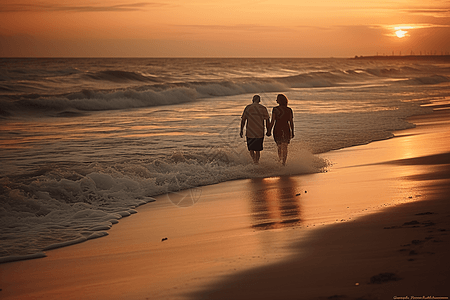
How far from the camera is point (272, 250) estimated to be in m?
5.07

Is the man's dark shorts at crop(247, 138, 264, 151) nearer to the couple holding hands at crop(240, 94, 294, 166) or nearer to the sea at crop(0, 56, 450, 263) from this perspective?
the couple holding hands at crop(240, 94, 294, 166)

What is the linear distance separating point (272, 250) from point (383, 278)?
1.44 meters

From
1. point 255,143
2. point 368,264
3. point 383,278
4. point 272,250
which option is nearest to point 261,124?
point 255,143

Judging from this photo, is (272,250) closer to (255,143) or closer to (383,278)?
(383,278)

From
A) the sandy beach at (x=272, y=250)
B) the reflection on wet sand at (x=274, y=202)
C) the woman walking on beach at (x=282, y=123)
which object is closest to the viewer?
the sandy beach at (x=272, y=250)

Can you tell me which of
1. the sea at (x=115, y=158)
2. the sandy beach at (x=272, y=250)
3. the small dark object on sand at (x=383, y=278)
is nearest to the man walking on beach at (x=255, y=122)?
the sea at (x=115, y=158)

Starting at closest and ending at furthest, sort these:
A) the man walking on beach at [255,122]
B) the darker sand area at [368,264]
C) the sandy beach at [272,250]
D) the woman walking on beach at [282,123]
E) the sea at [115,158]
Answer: the darker sand area at [368,264]
the sandy beach at [272,250]
the sea at [115,158]
the man walking on beach at [255,122]
the woman walking on beach at [282,123]

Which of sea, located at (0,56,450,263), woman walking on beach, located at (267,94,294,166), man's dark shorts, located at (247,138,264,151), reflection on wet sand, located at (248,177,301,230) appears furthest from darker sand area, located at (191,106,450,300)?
man's dark shorts, located at (247,138,264,151)

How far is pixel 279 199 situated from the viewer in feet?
25.6

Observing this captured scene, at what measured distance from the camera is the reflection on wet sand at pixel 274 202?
6.30 m

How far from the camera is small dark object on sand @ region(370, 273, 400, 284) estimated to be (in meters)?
3.80

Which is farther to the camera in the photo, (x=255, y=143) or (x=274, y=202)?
(x=255, y=143)

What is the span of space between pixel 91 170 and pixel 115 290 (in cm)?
597

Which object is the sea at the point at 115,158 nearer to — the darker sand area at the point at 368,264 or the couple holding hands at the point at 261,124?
the couple holding hands at the point at 261,124
